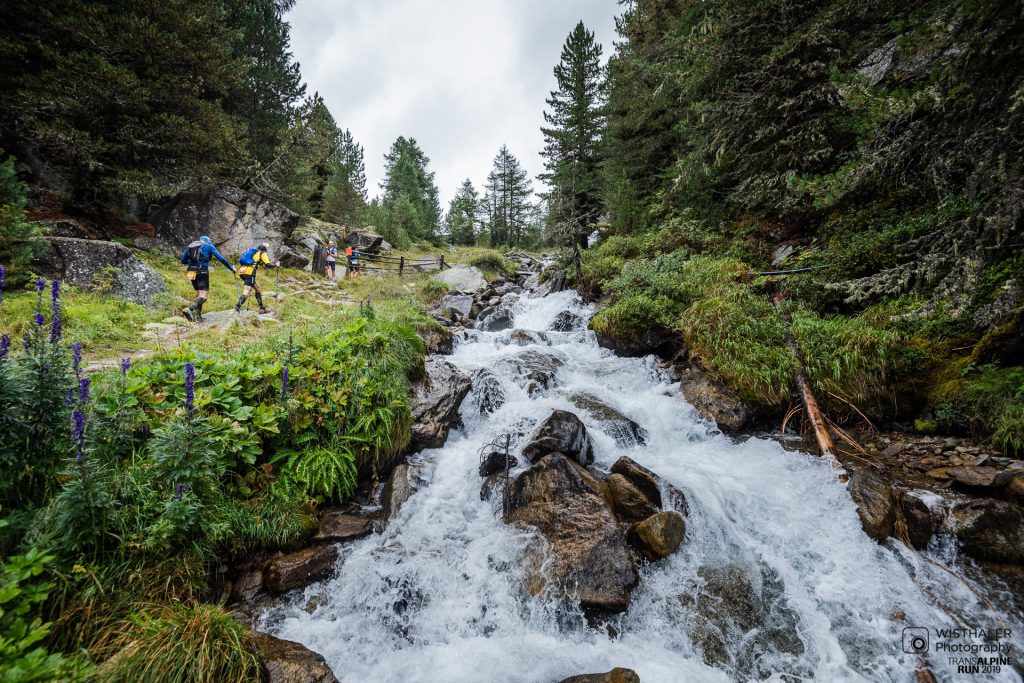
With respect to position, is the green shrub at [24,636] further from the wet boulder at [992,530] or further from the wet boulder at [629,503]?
the wet boulder at [992,530]

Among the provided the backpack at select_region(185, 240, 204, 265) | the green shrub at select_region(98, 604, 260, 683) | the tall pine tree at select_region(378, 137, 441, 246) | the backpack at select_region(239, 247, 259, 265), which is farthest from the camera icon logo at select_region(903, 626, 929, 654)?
the tall pine tree at select_region(378, 137, 441, 246)

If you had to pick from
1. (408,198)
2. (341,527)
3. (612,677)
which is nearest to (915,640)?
(612,677)

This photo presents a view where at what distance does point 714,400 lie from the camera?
6.86 m

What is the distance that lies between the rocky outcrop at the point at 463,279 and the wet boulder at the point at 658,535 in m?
15.1

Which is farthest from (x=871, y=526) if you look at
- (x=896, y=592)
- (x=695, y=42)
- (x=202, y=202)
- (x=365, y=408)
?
(x=202, y=202)

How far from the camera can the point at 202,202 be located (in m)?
15.3

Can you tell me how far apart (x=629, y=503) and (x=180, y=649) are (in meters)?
4.32

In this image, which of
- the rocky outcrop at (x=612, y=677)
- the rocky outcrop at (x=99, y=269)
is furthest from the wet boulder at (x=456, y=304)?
the rocky outcrop at (x=612, y=677)

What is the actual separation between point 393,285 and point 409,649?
52.0 ft

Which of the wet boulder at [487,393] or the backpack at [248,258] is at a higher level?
the backpack at [248,258]

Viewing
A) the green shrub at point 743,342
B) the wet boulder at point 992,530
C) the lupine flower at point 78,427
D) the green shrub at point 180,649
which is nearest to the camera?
the green shrub at point 180,649

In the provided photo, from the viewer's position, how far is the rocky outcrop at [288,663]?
2.73 metres

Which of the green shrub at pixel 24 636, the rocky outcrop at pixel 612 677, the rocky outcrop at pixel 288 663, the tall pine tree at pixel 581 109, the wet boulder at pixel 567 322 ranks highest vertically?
the tall pine tree at pixel 581 109

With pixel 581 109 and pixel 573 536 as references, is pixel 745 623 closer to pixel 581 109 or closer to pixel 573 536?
pixel 573 536
